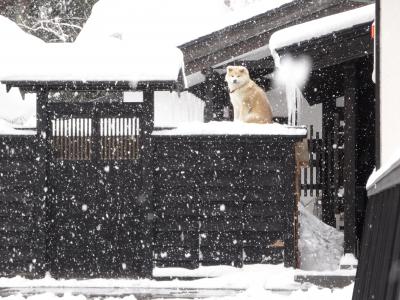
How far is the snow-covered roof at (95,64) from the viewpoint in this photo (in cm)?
973

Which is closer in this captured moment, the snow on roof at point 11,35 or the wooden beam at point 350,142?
the wooden beam at point 350,142

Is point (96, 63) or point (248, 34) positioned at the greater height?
point (248, 34)

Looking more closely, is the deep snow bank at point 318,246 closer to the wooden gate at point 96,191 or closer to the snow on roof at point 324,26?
the wooden gate at point 96,191

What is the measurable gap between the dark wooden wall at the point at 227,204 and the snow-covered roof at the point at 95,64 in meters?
0.96

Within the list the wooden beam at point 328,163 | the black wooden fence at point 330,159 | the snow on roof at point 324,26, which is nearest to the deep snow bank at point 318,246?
the black wooden fence at point 330,159

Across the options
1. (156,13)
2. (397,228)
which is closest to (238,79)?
(397,228)

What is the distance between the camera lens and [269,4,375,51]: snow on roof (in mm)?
10117

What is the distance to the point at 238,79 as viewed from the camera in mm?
12023

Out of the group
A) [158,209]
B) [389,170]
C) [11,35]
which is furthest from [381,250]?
[11,35]

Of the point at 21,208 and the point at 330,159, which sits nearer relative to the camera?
the point at 21,208

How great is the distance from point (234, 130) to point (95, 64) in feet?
6.94

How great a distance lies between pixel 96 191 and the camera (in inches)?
393

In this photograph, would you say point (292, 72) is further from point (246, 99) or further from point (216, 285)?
point (216, 285)

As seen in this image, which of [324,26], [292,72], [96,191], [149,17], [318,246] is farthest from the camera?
[149,17]
